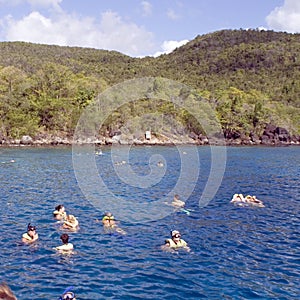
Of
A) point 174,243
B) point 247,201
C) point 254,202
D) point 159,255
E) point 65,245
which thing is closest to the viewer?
point 159,255

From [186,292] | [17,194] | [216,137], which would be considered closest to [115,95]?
[216,137]

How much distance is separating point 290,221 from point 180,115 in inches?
3709

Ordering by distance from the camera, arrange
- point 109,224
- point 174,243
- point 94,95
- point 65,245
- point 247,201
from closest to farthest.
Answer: point 65,245
point 174,243
point 109,224
point 247,201
point 94,95

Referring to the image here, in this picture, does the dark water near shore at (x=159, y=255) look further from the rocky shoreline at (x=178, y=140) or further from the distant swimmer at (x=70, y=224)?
the rocky shoreline at (x=178, y=140)

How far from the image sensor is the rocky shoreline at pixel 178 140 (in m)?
91.5

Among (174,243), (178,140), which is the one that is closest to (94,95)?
(178,140)

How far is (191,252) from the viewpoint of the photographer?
15.8 meters

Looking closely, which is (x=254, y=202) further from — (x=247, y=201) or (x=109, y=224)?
(x=109, y=224)

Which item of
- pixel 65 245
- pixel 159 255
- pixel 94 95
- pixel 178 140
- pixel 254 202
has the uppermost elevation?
pixel 94 95

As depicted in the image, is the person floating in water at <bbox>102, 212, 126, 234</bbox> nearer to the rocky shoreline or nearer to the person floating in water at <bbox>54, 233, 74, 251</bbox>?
the person floating in water at <bbox>54, 233, 74, 251</bbox>

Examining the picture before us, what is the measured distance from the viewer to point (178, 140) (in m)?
110

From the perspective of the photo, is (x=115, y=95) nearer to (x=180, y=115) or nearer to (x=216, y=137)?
(x=180, y=115)

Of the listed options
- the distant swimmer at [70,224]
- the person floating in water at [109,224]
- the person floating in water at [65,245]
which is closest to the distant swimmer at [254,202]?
the person floating in water at [109,224]

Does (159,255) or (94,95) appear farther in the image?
(94,95)
